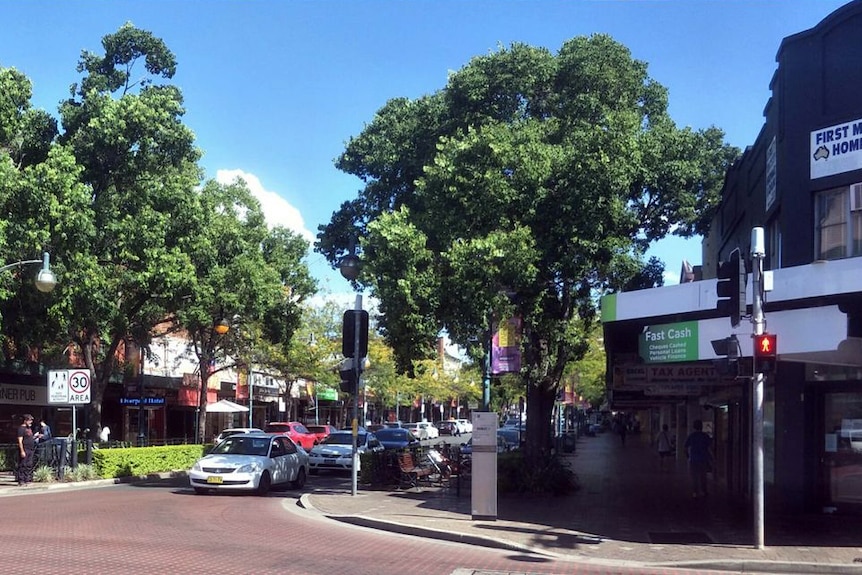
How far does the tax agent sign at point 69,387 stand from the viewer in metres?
21.2

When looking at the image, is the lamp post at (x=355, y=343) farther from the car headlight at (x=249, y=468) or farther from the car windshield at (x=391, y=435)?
the car windshield at (x=391, y=435)

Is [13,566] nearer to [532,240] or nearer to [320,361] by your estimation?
[532,240]

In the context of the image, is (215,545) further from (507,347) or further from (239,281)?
(239,281)

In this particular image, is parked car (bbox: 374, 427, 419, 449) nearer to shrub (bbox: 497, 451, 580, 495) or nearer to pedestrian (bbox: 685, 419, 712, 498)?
shrub (bbox: 497, 451, 580, 495)

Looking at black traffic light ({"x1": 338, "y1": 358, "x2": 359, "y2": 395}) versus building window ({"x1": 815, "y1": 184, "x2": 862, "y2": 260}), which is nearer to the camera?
building window ({"x1": 815, "y1": 184, "x2": 862, "y2": 260})

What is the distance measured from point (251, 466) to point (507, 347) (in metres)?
6.72

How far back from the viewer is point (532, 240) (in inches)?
671

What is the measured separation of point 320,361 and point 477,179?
3286 cm

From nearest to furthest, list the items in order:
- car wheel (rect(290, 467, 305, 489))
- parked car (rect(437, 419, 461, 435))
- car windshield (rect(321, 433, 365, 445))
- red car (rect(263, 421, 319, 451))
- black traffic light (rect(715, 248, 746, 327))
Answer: black traffic light (rect(715, 248, 746, 327)) < car wheel (rect(290, 467, 305, 489)) < car windshield (rect(321, 433, 365, 445)) < red car (rect(263, 421, 319, 451)) < parked car (rect(437, 419, 461, 435))

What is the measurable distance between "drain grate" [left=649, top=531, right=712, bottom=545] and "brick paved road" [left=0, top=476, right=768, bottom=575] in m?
2.03

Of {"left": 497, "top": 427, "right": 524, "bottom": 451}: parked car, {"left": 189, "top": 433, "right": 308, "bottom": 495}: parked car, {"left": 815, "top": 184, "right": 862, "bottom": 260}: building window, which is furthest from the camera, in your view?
{"left": 497, "top": 427, "right": 524, "bottom": 451}: parked car

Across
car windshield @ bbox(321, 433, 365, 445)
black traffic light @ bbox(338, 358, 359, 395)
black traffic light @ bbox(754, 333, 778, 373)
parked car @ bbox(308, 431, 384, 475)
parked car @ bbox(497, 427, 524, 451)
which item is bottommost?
parked car @ bbox(497, 427, 524, 451)

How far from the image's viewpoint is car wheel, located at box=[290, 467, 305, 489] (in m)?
21.5

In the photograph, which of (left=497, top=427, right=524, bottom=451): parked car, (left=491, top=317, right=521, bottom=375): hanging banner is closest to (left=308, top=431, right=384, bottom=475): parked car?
(left=491, top=317, right=521, bottom=375): hanging banner
